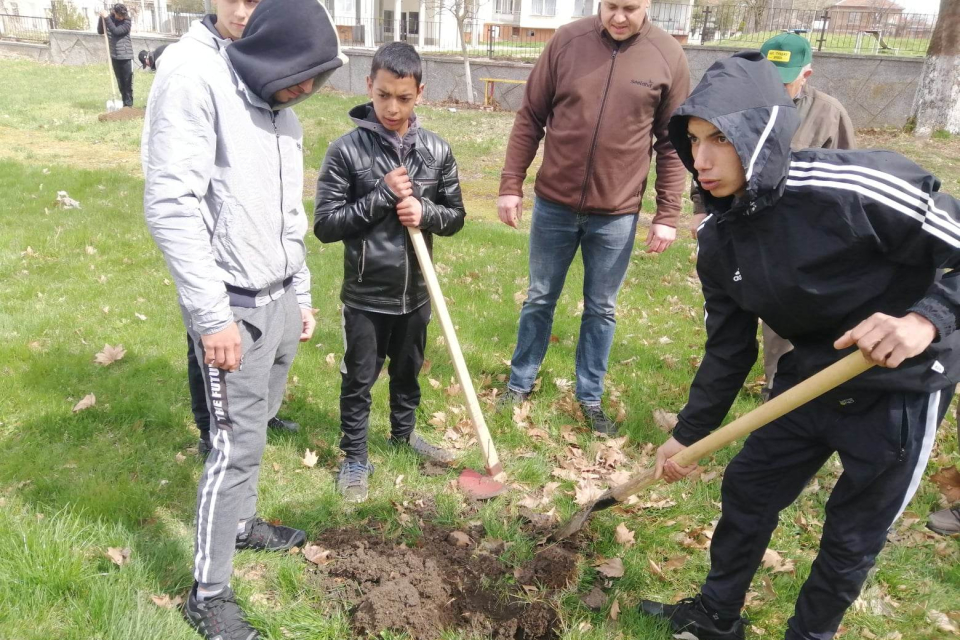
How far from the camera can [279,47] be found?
240 cm

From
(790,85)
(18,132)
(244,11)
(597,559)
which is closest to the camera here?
(244,11)

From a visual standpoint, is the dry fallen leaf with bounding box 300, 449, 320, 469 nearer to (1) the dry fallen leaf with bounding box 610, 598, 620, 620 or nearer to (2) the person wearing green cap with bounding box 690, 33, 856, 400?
(1) the dry fallen leaf with bounding box 610, 598, 620, 620

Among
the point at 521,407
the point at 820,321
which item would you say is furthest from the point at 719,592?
the point at 521,407

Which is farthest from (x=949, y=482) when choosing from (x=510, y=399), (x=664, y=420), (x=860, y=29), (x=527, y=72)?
(x=860, y=29)

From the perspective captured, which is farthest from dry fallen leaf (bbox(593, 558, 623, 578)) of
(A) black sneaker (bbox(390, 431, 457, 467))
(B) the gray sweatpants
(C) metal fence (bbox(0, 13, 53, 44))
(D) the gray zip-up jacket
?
(C) metal fence (bbox(0, 13, 53, 44))

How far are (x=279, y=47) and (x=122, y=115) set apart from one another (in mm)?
15360

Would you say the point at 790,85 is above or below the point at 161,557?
above

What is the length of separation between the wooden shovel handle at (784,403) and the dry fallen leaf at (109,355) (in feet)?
13.0

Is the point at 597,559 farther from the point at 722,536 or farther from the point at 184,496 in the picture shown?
the point at 184,496

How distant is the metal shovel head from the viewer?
3.68 meters

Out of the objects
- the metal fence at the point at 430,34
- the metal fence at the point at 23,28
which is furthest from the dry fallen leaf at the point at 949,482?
the metal fence at the point at 23,28

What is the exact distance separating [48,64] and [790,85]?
104ft

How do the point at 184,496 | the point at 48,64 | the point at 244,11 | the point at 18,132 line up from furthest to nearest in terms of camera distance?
the point at 48,64 → the point at 18,132 → the point at 184,496 → the point at 244,11

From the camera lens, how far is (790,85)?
4258 millimetres
